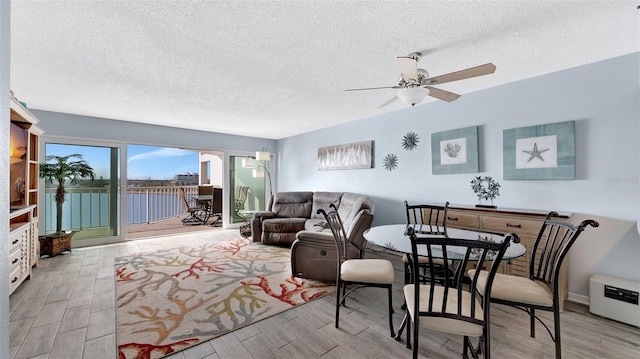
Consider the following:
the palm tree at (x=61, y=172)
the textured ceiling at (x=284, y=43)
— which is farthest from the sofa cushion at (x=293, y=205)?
the palm tree at (x=61, y=172)

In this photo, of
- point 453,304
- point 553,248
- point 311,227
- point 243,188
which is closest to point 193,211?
point 243,188

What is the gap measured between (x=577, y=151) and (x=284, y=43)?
10.3ft

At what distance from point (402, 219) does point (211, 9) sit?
3.70 meters

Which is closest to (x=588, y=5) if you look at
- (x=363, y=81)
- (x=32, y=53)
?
(x=363, y=81)

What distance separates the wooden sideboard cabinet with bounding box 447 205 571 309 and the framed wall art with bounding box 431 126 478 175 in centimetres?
74

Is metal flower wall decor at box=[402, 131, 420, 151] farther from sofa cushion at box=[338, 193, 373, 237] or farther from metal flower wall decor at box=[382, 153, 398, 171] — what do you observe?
sofa cushion at box=[338, 193, 373, 237]

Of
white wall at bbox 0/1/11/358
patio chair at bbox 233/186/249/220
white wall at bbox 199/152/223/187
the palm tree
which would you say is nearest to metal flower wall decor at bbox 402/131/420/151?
white wall at bbox 0/1/11/358

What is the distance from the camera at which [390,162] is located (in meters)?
4.41

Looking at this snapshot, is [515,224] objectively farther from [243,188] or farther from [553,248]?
[243,188]

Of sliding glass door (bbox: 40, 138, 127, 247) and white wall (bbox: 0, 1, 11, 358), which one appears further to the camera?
sliding glass door (bbox: 40, 138, 127, 247)

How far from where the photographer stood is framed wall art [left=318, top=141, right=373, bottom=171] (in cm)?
478

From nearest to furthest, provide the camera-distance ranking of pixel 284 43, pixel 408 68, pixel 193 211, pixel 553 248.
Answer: pixel 408 68, pixel 553 248, pixel 284 43, pixel 193 211

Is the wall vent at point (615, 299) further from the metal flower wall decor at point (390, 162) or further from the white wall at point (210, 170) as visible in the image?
the white wall at point (210, 170)

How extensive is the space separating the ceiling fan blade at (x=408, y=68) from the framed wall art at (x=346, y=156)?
8.63 feet
